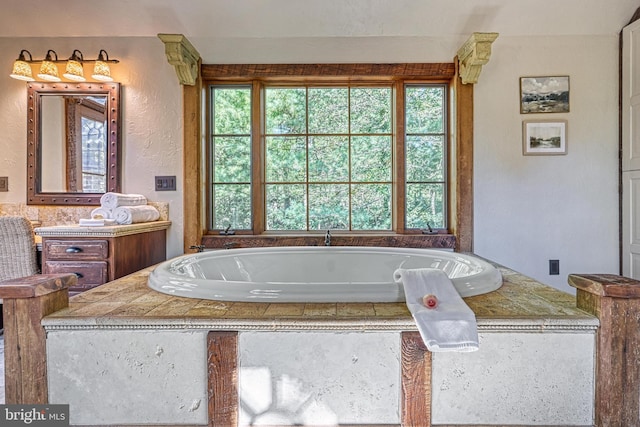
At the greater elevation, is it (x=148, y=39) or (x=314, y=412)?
(x=148, y=39)

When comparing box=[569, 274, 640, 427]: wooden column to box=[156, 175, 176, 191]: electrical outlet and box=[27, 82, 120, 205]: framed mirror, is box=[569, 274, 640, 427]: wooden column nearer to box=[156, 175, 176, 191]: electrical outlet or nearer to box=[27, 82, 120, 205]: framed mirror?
box=[156, 175, 176, 191]: electrical outlet

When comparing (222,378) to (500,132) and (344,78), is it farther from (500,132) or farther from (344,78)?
(500,132)

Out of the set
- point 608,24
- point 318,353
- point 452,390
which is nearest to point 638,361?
point 452,390

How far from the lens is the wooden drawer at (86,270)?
187 cm

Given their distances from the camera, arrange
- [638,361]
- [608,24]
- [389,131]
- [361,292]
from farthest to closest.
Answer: [389,131]
[608,24]
[361,292]
[638,361]

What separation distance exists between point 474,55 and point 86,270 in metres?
2.53

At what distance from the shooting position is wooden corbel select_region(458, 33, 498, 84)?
6.84ft

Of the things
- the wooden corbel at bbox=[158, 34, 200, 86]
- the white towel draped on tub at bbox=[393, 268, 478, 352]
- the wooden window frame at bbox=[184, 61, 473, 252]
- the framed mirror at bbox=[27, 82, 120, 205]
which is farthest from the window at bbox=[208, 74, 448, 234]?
the white towel draped on tub at bbox=[393, 268, 478, 352]

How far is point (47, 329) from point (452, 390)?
1162 mm

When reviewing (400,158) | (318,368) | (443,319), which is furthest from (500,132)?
(318,368)

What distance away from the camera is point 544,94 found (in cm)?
235

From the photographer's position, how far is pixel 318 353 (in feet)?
3.27

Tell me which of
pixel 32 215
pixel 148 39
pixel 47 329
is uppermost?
pixel 148 39

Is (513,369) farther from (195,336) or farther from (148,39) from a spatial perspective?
(148,39)
